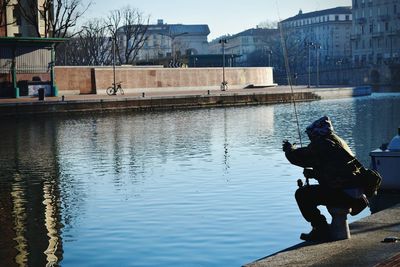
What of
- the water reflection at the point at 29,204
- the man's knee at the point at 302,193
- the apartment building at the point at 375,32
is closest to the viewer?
the man's knee at the point at 302,193

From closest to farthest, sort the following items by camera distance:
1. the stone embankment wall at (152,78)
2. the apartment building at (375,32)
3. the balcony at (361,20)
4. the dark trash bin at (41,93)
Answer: the dark trash bin at (41,93) → the stone embankment wall at (152,78) → the apartment building at (375,32) → the balcony at (361,20)

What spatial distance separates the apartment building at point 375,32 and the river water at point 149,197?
359 feet

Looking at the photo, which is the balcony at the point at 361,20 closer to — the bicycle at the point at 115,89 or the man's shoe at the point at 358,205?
the bicycle at the point at 115,89

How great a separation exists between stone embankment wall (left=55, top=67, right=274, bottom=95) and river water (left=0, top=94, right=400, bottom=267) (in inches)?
1375

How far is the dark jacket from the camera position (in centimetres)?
950

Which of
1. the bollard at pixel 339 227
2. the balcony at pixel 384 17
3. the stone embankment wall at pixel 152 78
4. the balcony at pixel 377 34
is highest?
the balcony at pixel 384 17

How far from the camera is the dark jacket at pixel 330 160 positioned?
9.50m

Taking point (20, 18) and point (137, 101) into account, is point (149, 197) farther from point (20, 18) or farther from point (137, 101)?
point (20, 18)

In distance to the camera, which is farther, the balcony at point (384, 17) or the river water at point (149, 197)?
the balcony at point (384, 17)

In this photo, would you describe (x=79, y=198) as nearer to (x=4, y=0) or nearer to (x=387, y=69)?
(x=4, y=0)

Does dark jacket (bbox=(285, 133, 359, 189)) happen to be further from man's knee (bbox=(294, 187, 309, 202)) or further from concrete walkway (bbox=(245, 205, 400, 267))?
concrete walkway (bbox=(245, 205, 400, 267))

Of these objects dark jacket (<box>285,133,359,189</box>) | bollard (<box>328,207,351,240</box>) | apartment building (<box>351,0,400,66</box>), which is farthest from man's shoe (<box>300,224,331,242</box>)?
apartment building (<box>351,0,400,66</box>)

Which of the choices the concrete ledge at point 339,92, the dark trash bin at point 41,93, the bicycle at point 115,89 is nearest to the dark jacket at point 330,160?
the dark trash bin at point 41,93

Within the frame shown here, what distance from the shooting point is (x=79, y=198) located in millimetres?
17469
